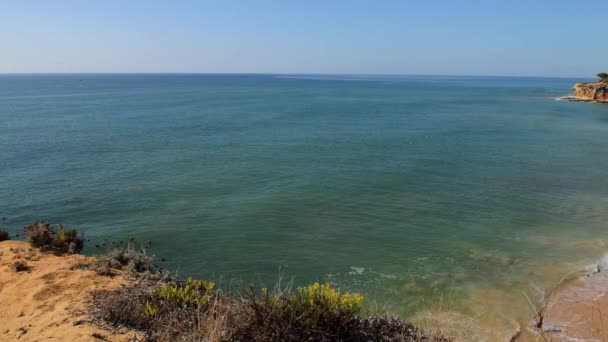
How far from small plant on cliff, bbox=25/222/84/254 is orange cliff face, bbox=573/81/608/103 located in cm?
10226

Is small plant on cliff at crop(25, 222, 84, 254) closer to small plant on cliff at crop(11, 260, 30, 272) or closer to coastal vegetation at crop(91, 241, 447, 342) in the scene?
small plant on cliff at crop(11, 260, 30, 272)

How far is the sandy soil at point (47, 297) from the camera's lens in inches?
308

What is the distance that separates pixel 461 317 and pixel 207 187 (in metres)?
16.3

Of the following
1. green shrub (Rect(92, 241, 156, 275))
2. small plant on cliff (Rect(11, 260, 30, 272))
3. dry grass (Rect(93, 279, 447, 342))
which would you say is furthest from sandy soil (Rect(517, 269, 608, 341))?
small plant on cliff (Rect(11, 260, 30, 272))

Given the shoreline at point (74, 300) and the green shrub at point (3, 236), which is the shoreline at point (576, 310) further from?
the green shrub at point (3, 236)

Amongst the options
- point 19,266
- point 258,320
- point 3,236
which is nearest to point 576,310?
point 258,320

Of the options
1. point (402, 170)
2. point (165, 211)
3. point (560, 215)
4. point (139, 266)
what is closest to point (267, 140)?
point (402, 170)

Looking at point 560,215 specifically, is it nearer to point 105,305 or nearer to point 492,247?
point 492,247

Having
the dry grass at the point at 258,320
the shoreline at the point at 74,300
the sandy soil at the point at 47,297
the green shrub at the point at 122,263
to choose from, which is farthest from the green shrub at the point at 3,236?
the dry grass at the point at 258,320

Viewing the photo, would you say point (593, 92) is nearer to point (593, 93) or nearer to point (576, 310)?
point (593, 93)

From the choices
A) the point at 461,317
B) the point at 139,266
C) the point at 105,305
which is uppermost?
the point at 105,305

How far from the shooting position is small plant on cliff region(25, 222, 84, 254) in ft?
47.3

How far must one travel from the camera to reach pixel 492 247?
17422 millimetres

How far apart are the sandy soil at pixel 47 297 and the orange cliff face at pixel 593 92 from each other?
10352cm
